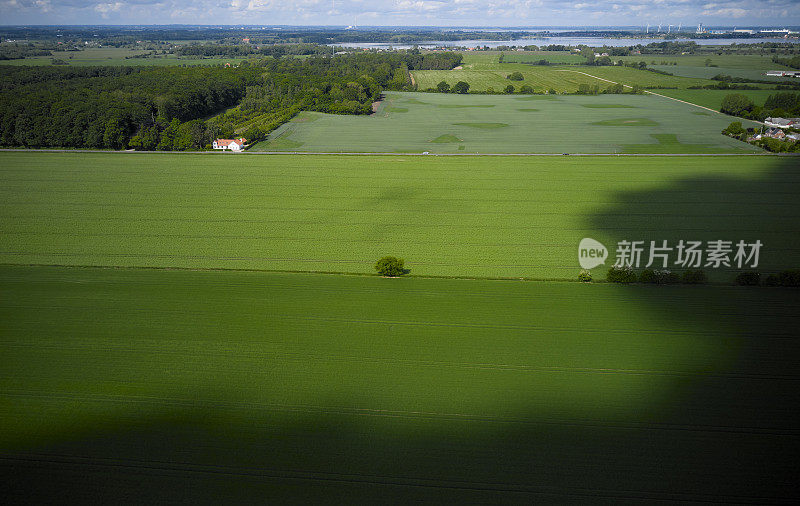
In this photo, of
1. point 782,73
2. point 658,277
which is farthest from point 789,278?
point 782,73

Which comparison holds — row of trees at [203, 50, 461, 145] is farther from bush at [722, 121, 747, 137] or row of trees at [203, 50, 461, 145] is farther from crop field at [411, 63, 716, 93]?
bush at [722, 121, 747, 137]

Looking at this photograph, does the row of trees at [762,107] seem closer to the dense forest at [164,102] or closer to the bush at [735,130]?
the bush at [735,130]

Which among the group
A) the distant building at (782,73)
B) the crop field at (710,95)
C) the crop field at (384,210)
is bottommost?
the crop field at (384,210)

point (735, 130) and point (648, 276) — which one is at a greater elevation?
point (735, 130)

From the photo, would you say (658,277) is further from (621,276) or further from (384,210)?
(384,210)

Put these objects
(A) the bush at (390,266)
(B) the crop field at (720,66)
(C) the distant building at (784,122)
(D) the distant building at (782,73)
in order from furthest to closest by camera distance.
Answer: (B) the crop field at (720,66), (D) the distant building at (782,73), (C) the distant building at (784,122), (A) the bush at (390,266)

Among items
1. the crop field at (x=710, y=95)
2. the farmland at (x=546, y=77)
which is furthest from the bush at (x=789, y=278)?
the farmland at (x=546, y=77)

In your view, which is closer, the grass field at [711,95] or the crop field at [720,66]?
the grass field at [711,95]
